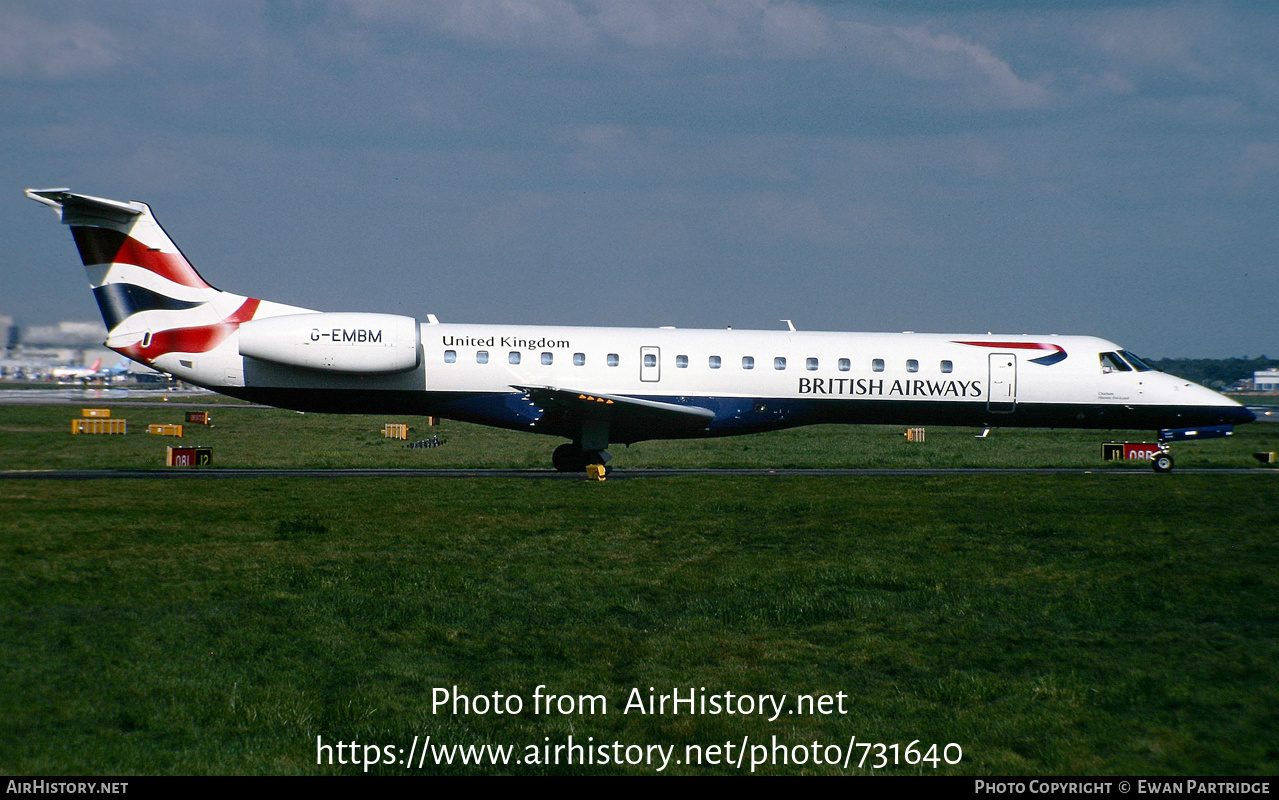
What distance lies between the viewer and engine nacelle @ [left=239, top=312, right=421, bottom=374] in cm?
2262

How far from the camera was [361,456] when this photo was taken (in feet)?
98.8

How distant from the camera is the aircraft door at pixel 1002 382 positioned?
25.4 metres

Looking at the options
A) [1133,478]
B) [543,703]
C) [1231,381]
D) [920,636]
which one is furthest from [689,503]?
[1231,381]

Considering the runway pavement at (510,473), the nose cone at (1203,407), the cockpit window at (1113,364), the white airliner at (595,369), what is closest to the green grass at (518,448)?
the runway pavement at (510,473)

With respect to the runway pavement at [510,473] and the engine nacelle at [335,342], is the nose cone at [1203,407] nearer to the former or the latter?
the runway pavement at [510,473]

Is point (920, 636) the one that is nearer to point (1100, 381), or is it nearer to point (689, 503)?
point (689, 503)

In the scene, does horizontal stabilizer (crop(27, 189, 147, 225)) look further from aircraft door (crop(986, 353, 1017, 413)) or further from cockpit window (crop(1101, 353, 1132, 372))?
cockpit window (crop(1101, 353, 1132, 372))

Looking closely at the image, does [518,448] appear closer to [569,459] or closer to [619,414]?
[569,459]

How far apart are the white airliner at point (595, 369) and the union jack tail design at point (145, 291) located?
1.3 inches

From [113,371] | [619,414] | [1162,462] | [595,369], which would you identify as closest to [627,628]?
[619,414]

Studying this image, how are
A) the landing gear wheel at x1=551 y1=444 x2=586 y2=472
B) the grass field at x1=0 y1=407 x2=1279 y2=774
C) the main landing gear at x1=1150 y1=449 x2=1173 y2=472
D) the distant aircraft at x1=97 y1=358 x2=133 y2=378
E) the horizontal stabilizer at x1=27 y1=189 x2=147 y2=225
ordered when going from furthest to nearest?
the distant aircraft at x1=97 y1=358 x2=133 y2=378, the main landing gear at x1=1150 y1=449 x2=1173 y2=472, the landing gear wheel at x1=551 y1=444 x2=586 y2=472, the horizontal stabilizer at x1=27 y1=189 x2=147 y2=225, the grass field at x1=0 y1=407 x2=1279 y2=774

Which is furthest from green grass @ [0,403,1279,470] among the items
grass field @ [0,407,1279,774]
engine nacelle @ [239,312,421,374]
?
grass field @ [0,407,1279,774]

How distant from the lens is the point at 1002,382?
2542 centimetres

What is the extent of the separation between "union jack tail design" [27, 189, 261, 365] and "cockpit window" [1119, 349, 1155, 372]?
→ 22201mm
